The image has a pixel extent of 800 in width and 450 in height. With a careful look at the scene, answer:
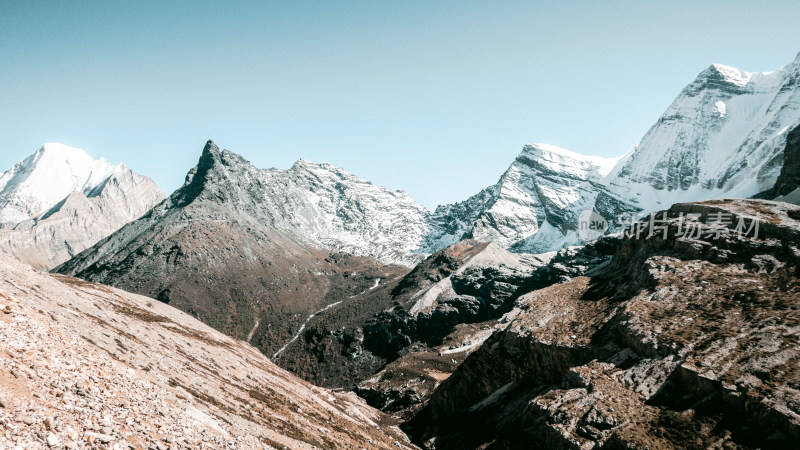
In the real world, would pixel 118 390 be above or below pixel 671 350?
below

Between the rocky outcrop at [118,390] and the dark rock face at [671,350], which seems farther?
the dark rock face at [671,350]

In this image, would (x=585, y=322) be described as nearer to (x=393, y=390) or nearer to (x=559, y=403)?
(x=559, y=403)

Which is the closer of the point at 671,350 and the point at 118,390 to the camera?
the point at 118,390

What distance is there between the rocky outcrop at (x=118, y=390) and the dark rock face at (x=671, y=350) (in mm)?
26865

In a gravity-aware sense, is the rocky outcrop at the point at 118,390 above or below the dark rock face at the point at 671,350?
below

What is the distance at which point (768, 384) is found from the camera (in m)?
34.1

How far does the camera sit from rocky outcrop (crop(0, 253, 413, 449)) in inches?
798

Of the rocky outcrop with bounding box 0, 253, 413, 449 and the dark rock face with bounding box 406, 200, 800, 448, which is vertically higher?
the dark rock face with bounding box 406, 200, 800, 448

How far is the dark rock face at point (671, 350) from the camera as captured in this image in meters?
35.3

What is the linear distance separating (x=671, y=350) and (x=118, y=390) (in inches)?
1909

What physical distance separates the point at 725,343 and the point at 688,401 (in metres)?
7.00

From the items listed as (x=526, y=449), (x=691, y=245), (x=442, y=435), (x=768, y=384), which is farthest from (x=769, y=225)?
(x=442, y=435)

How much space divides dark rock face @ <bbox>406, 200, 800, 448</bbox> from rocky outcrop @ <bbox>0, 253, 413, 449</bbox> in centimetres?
2686

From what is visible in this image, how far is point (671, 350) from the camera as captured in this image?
144ft
